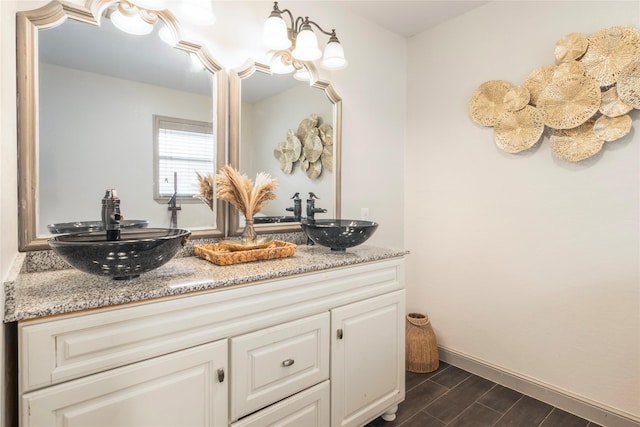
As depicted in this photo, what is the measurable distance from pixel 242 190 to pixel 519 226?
170 centimetres

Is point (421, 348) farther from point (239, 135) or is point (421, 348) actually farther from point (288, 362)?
point (239, 135)

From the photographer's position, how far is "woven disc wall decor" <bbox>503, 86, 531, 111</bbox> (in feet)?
6.32

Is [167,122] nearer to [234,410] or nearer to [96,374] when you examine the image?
[96,374]

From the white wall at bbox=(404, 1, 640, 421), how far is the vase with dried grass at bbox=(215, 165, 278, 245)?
142 cm

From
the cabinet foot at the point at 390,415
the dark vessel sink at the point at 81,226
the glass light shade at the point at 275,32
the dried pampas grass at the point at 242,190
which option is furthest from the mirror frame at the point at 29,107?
the cabinet foot at the point at 390,415

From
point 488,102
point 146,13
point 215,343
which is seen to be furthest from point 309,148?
point 215,343

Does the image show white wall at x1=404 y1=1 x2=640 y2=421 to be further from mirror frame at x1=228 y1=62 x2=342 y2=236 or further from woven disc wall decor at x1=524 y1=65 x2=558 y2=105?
mirror frame at x1=228 y1=62 x2=342 y2=236

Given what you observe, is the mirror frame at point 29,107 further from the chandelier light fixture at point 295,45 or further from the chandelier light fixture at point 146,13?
the chandelier light fixture at point 295,45

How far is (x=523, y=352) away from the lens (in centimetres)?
204

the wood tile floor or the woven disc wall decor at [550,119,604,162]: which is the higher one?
the woven disc wall decor at [550,119,604,162]

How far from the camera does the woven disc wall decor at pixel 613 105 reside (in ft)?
5.23

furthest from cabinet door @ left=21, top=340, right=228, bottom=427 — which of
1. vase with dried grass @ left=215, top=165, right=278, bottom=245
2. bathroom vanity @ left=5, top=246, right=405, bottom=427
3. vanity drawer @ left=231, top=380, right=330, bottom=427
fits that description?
vase with dried grass @ left=215, top=165, right=278, bottom=245

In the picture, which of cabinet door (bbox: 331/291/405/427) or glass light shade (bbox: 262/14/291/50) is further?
glass light shade (bbox: 262/14/291/50)

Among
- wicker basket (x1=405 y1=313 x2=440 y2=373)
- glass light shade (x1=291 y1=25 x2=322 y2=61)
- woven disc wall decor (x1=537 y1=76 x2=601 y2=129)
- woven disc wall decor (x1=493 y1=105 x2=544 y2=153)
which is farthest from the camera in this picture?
wicker basket (x1=405 y1=313 x2=440 y2=373)
